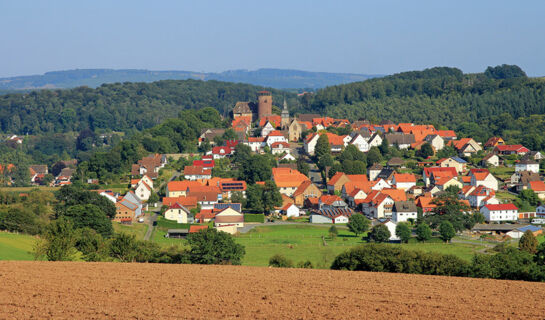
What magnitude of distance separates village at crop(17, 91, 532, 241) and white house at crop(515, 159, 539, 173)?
3.2 inches

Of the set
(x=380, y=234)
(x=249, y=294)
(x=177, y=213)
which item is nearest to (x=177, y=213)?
(x=177, y=213)

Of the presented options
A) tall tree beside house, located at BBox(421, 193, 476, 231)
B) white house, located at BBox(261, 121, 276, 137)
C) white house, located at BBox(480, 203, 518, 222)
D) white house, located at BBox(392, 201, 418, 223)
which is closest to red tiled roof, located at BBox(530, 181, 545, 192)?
white house, located at BBox(480, 203, 518, 222)

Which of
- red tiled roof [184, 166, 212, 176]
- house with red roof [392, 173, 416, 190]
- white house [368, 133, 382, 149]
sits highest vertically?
white house [368, 133, 382, 149]

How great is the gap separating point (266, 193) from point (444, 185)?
46.6ft

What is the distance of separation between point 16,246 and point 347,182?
29.5 metres

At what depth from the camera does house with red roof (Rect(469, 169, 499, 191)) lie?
56781 mm

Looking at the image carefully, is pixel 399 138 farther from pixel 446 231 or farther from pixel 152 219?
pixel 152 219

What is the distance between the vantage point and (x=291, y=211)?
52562mm

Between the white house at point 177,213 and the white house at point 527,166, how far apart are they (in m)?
29.3

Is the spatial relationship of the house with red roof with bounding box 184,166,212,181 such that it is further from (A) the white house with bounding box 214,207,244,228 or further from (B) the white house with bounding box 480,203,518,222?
(B) the white house with bounding box 480,203,518,222

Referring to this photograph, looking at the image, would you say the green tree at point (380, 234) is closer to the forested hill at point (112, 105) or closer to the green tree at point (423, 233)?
the green tree at point (423, 233)

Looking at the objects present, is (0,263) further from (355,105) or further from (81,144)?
(81,144)

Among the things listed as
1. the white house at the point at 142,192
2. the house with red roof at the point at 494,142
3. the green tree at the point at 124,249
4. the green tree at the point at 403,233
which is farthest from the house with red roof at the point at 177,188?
the house with red roof at the point at 494,142

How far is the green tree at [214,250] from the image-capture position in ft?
102
